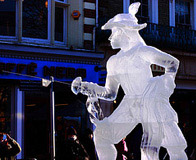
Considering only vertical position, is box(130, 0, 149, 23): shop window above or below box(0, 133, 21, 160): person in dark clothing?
above

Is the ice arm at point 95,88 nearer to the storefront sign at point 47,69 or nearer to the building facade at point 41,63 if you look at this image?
the building facade at point 41,63

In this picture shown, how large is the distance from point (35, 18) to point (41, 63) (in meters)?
1.32

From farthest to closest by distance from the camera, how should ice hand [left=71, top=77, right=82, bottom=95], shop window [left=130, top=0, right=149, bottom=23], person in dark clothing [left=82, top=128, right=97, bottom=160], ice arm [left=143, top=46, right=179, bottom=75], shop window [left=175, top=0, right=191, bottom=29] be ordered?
1. shop window [left=175, top=0, right=191, bottom=29]
2. shop window [left=130, top=0, right=149, bottom=23]
3. person in dark clothing [left=82, top=128, right=97, bottom=160]
4. ice hand [left=71, top=77, right=82, bottom=95]
5. ice arm [left=143, top=46, right=179, bottom=75]

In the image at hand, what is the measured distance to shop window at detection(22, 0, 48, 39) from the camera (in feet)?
39.0

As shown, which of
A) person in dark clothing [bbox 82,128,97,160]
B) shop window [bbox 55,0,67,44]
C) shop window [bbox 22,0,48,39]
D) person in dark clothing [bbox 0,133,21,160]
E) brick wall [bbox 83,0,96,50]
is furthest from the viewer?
brick wall [bbox 83,0,96,50]

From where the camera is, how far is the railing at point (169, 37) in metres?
14.0

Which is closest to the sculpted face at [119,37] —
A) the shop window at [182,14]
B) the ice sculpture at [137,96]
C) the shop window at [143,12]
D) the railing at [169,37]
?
the ice sculpture at [137,96]

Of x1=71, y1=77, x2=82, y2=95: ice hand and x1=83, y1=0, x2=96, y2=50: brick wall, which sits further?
x1=83, y1=0, x2=96, y2=50: brick wall

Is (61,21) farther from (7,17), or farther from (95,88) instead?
(95,88)

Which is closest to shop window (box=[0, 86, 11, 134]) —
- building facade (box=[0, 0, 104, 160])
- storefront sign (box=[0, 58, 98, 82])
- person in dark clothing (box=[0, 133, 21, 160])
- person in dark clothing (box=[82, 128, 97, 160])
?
building facade (box=[0, 0, 104, 160])

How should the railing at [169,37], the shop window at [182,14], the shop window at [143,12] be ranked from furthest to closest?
1. the shop window at [182,14]
2. the shop window at [143,12]
3. the railing at [169,37]

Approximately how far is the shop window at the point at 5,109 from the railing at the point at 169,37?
4706mm

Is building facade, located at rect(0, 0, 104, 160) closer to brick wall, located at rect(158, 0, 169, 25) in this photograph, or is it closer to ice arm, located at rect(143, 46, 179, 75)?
brick wall, located at rect(158, 0, 169, 25)

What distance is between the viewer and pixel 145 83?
4988 mm
